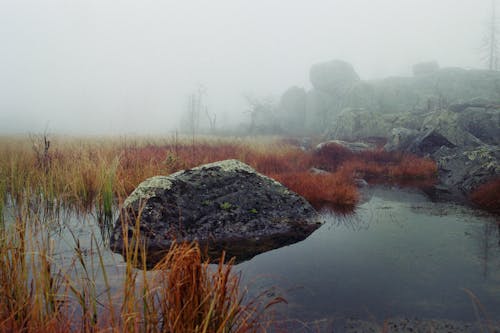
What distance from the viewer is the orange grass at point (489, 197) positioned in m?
5.55

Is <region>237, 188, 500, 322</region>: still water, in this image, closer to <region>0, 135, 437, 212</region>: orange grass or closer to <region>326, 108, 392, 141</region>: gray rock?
<region>0, 135, 437, 212</region>: orange grass

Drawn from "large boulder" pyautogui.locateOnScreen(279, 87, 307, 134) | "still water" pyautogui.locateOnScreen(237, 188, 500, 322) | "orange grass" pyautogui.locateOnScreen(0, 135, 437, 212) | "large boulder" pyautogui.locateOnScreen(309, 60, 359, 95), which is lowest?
"still water" pyautogui.locateOnScreen(237, 188, 500, 322)

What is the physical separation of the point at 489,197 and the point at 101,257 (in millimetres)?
6699

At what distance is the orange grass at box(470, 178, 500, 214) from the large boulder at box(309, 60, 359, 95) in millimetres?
36363

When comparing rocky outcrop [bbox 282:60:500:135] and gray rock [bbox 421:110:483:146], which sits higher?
rocky outcrop [bbox 282:60:500:135]

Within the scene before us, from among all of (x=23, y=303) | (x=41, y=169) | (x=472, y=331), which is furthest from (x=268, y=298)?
(x=41, y=169)


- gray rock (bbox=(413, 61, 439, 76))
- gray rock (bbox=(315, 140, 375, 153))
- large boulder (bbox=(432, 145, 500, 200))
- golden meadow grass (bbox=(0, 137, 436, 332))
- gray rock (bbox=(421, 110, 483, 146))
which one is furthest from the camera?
gray rock (bbox=(413, 61, 439, 76))

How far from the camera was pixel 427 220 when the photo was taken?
195 inches

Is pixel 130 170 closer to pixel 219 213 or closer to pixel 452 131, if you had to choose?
pixel 219 213

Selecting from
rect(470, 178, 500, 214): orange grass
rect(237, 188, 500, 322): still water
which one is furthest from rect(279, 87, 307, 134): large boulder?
rect(237, 188, 500, 322): still water

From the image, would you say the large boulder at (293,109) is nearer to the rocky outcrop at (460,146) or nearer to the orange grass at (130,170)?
the rocky outcrop at (460,146)

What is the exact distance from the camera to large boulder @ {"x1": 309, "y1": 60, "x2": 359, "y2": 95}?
135ft

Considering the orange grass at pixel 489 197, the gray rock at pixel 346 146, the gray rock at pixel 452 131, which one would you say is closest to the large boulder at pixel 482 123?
the gray rock at pixel 452 131

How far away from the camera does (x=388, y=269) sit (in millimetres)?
3191
